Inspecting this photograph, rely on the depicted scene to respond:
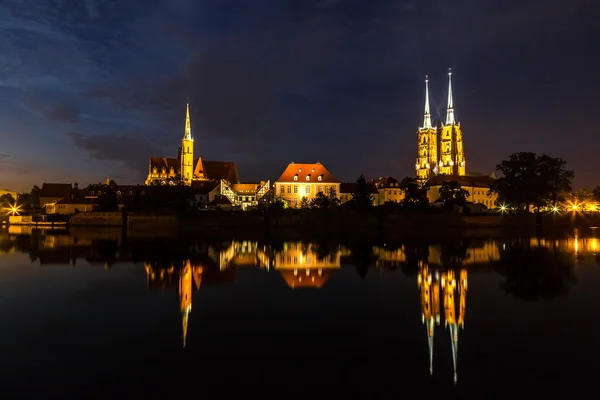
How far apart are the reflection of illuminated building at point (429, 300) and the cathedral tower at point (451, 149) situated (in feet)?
327

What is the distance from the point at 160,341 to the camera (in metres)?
9.13

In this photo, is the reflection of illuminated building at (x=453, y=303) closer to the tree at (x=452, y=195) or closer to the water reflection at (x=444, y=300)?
the water reflection at (x=444, y=300)

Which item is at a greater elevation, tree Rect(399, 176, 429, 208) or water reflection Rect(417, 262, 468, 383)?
tree Rect(399, 176, 429, 208)

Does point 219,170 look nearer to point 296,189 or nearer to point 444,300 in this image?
point 296,189

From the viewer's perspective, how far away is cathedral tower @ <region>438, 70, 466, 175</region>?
372 feet

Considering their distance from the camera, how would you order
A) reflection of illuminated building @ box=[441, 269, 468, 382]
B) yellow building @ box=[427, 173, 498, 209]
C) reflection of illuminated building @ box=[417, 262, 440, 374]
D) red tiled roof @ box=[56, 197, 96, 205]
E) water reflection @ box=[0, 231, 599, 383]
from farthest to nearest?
yellow building @ box=[427, 173, 498, 209], red tiled roof @ box=[56, 197, 96, 205], water reflection @ box=[0, 231, 599, 383], reflection of illuminated building @ box=[417, 262, 440, 374], reflection of illuminated building @ box=[441, 269, 468, 382]

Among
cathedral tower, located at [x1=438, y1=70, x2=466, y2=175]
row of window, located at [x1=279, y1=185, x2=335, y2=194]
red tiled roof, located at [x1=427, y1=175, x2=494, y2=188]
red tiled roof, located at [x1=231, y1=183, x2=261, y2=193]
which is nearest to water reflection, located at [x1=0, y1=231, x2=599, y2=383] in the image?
row of window, located at [x1=279, y1=185, x2=335, y2=194]

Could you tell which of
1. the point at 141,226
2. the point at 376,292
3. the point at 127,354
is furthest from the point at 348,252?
the point at 141,226

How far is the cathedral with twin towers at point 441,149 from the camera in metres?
114

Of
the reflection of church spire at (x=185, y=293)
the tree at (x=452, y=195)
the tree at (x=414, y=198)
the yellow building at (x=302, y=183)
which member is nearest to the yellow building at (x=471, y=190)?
the tree at (x=452, y=195)

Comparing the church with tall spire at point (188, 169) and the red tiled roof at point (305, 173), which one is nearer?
the red tiled roof at point (305, 173)

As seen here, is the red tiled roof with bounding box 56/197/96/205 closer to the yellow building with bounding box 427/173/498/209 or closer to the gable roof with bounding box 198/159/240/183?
the gable roof with bounding box 198/159/240/183

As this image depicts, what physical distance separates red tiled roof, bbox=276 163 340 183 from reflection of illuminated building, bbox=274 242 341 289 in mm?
41472

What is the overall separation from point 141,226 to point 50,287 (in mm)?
39516
